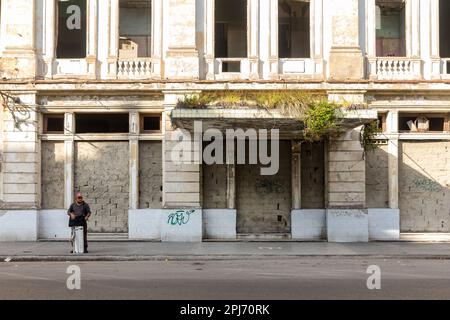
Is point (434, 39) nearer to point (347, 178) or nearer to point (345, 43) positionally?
point (345, 43)

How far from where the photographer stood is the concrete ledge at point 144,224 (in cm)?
2055

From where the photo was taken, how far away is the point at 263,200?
2089cm

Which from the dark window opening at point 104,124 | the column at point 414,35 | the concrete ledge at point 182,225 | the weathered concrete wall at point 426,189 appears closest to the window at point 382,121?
the weathered concrete wall at point 426,189

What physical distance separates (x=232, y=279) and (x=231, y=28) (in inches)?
453

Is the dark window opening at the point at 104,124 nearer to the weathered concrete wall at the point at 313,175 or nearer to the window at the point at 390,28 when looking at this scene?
the weathered concrete wall at the point at 313,175

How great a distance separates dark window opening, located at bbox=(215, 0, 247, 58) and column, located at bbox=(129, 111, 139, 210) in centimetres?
365

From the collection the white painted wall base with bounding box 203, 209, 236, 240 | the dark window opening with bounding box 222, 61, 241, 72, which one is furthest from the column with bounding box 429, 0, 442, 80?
the white painted wall base with bounding box 203, 209, 236, 240

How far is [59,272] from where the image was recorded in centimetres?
1341

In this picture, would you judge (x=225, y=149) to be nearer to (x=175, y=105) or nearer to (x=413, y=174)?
(x=175, y=105)

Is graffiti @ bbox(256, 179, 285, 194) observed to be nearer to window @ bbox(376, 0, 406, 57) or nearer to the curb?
the curb

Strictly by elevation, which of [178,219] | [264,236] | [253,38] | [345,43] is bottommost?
[264,236]

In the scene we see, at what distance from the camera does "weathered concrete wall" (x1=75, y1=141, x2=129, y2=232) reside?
2080cm

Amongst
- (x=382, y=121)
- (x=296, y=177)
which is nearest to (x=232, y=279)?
(x=296, y=177)
